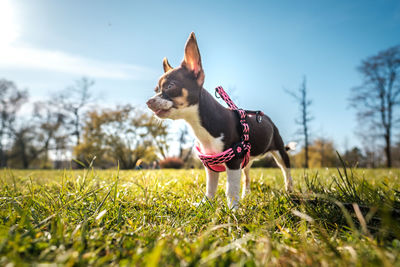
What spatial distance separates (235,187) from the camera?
2.34m

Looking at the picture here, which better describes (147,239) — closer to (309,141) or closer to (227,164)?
(227,164)

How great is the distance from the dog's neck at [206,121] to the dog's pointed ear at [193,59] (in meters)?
0.18

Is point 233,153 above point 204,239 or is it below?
above

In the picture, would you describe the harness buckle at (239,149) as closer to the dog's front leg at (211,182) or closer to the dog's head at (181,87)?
the dog's front leg at (211,182)

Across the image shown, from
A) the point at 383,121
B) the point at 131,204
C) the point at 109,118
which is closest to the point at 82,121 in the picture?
the point at 109,118

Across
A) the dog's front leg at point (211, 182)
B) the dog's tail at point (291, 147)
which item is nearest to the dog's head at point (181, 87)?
the dog's front leg at point (211, 182)

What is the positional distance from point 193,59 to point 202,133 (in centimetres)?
83

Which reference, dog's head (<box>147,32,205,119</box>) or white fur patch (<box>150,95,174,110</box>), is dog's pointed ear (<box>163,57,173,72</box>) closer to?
dog's head (<box>147,32,205,119</box>)

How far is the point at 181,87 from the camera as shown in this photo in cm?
230

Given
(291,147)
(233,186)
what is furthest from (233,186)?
(291,147)

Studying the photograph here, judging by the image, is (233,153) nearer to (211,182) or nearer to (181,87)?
(211,182)

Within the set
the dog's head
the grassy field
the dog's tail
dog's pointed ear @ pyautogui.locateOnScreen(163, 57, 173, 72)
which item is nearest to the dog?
the dog's head

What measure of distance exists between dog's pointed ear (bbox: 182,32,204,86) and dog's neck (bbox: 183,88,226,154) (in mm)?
181

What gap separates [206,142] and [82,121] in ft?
102
